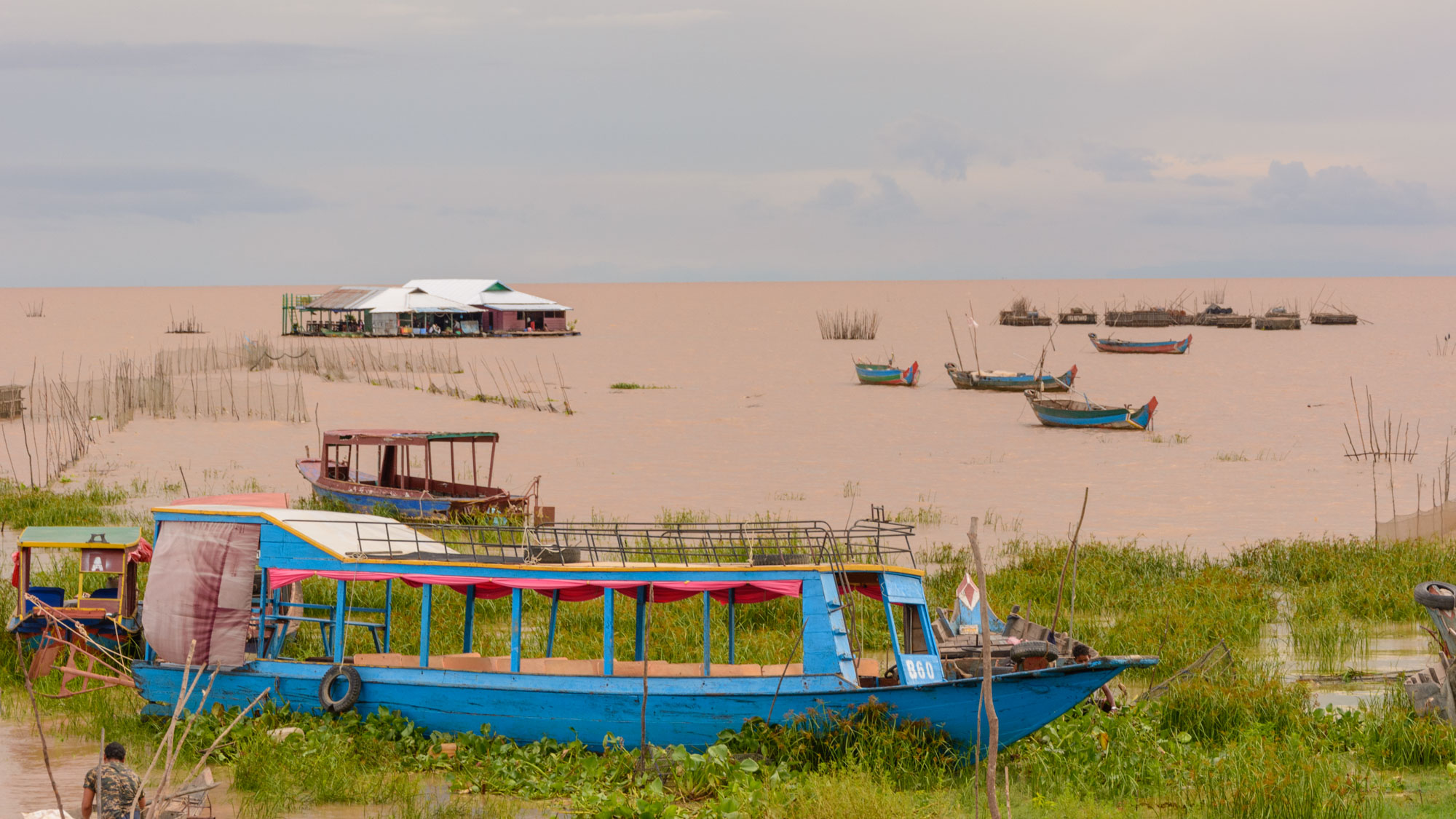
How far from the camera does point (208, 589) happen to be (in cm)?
1188

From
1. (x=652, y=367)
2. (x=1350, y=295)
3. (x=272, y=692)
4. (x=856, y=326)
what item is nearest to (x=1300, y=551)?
(x=272, y=692)

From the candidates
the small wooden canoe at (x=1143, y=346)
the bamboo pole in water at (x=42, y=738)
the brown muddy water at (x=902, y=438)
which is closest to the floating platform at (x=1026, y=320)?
the brown muddy water at (x=902, y=438)

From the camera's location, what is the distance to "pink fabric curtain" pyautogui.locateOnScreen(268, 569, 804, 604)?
10789 millimetres

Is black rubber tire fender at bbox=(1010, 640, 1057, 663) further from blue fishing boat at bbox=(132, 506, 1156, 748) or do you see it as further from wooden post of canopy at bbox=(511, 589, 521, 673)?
wooden post of canopy at bbox=(511, 589, 521, 673)

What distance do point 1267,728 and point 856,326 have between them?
69920 millimetres

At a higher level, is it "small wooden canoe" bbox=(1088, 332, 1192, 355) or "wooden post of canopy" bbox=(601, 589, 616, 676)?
"small wooden canoe" bbox=(1088, 332, 1192, 355)

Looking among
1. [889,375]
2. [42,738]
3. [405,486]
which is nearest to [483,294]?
[889,375]

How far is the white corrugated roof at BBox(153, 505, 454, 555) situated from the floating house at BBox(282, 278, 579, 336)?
55.4 meters

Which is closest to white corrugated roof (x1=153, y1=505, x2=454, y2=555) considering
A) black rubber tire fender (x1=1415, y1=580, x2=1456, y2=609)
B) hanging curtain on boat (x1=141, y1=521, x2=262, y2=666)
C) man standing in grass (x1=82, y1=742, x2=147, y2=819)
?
hanging curtain on boat (x1=141, y1=521, x2=262, y2=666)

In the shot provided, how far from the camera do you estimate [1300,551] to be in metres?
18.3

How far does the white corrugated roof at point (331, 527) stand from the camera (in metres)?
11.9

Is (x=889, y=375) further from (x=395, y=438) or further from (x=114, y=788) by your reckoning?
(x=114, y=788)

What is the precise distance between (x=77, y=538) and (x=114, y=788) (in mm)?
6404

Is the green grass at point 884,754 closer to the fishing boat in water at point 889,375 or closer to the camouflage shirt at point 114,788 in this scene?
the camouflage shirt at point 114,788
